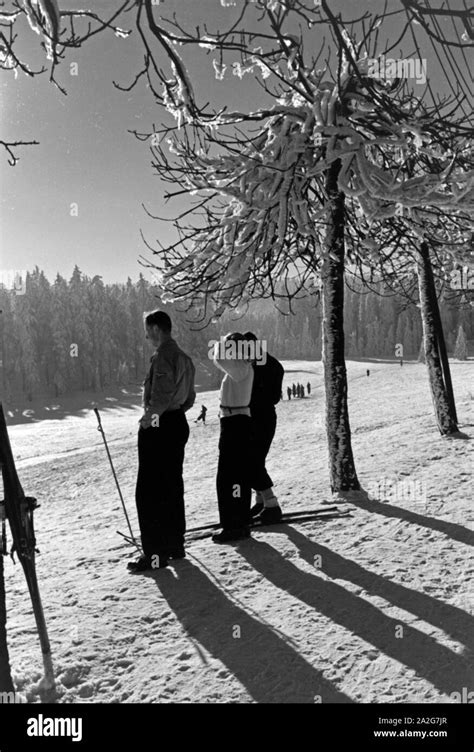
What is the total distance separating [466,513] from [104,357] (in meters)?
75.9

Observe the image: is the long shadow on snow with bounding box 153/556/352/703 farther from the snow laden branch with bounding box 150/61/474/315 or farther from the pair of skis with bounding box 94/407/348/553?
the snow laden branch with bounding box 150/61/474/315

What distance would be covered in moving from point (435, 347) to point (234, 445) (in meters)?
6.25

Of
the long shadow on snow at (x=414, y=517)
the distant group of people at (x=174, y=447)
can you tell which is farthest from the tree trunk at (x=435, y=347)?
the distant group of people at (x=174, y=447)

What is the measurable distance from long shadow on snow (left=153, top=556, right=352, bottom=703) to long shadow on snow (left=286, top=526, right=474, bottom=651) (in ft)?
2.96

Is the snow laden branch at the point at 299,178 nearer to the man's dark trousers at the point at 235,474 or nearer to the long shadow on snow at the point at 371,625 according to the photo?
the man's dark trousers at the point at 235,474

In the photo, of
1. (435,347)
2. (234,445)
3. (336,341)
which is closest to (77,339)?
(435,347)

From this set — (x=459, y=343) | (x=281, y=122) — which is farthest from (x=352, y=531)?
(x=459, y=343)

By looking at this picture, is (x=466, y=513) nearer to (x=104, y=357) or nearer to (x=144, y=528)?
(x=144, y=528)

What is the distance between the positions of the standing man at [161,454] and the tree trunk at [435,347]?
6756 millimetres

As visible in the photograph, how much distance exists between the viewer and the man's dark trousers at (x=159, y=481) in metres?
4.10

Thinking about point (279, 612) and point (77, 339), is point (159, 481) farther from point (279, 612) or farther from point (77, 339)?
point (77, 339)

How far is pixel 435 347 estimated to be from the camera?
30.5 feet

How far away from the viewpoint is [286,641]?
289 cm

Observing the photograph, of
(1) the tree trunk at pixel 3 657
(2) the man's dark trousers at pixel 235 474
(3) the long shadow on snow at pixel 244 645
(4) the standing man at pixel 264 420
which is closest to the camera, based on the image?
(1) the tree trunk at pixel 3 657
